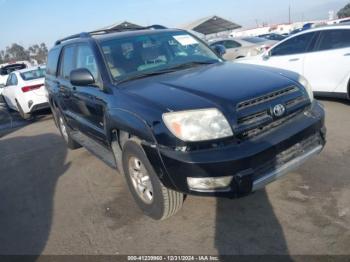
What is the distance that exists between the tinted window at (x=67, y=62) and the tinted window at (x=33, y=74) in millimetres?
5323

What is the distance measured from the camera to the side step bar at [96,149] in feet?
13.9

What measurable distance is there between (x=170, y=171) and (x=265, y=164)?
0.80 meters

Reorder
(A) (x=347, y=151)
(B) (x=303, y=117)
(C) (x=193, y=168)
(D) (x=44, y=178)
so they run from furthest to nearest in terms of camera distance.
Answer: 1. (D) (x=44, y=178)
2. (A) (x=347, y=151)
3. (B) (x=303, y=117)
4. (C) (x=193, y=168)

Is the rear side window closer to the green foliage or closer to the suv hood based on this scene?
the suv hood

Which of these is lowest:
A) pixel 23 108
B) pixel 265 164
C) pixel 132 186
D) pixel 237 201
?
pixel 23 108

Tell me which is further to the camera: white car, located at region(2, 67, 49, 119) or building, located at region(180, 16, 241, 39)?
building, located at region(180, 16, 241, 39)

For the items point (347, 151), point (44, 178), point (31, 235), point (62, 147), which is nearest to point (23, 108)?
point (62, 147)

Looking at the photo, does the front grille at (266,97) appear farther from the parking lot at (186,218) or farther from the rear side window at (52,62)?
the rear side window at (52,62)

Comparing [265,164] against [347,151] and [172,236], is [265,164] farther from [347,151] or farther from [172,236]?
[347,151]

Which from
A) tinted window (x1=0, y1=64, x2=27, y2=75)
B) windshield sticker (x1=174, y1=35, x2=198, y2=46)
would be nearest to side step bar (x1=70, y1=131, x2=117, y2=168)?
windshield sticker (x1=174, y1=35, x2=198, y2=46)

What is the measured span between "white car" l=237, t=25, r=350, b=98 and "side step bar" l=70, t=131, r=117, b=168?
4682 mm

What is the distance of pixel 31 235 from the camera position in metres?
3.75

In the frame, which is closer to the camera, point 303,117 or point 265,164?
point 265,164

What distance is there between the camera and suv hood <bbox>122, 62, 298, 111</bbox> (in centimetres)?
310
